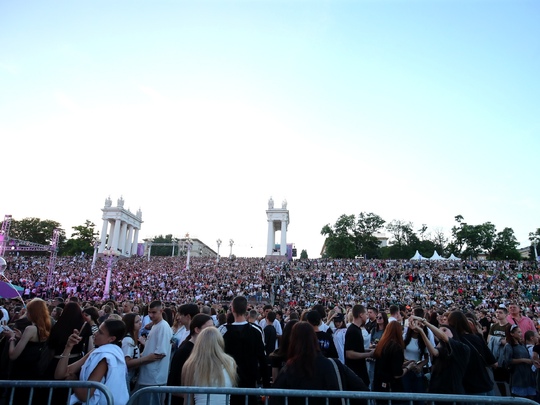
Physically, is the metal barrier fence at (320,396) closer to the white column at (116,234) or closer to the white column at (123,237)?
the white column at (116,234)

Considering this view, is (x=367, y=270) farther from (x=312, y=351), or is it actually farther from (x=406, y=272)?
(x=312, y=351)

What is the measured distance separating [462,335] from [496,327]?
108 inches

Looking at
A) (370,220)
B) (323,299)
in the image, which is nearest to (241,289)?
(323,299)

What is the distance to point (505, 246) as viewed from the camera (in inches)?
3329

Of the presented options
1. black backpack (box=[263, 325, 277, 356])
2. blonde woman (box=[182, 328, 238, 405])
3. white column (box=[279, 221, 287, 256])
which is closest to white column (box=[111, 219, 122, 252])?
white column (box=[279, 221, 287, 256])

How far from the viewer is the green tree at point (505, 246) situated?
3275 inches

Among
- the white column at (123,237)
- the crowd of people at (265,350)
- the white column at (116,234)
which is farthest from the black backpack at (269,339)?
the white column at (123,237)

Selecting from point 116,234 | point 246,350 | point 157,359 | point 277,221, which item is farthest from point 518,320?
point 116,234

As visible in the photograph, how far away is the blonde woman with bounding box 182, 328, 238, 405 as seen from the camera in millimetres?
3623

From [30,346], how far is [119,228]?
248 feet

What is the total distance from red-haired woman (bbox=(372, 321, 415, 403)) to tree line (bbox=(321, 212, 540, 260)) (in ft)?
261

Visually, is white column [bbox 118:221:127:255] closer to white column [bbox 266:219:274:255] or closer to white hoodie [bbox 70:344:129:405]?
white column [bbox 266:219:274:255]

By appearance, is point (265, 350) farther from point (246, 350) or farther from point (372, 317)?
point (246, 350)

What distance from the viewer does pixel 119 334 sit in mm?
4090
